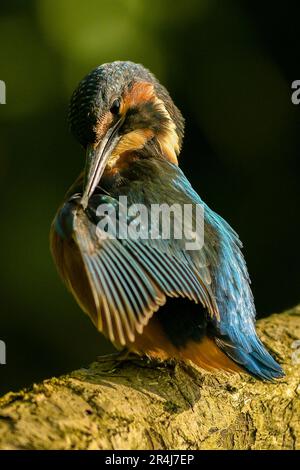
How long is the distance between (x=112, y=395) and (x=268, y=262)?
3303 mm

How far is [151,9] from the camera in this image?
16.0 feet

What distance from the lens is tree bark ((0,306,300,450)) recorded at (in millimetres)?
2443

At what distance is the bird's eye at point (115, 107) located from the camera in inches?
133

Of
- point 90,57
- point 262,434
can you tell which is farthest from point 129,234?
point 90,57

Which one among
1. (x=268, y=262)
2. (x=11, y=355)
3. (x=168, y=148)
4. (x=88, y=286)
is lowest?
(x=11, y=355)

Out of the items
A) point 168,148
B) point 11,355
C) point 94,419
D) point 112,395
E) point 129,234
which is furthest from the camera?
point 11,355

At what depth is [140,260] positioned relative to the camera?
113 inches

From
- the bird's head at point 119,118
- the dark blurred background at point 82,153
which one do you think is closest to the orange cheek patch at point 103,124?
the bird's head at point 119,118

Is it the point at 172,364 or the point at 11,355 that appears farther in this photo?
the point at 11,355

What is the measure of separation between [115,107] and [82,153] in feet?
7.01

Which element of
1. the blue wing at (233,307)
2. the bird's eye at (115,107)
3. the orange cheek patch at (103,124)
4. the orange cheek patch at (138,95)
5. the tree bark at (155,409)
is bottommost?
the tree bark at (155,409)

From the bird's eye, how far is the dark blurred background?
Result: 4.67 feet

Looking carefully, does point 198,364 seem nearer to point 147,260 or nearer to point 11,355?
point 147,260

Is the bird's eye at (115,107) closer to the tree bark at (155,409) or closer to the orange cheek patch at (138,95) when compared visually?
the orange cheek patch at (138,95)
